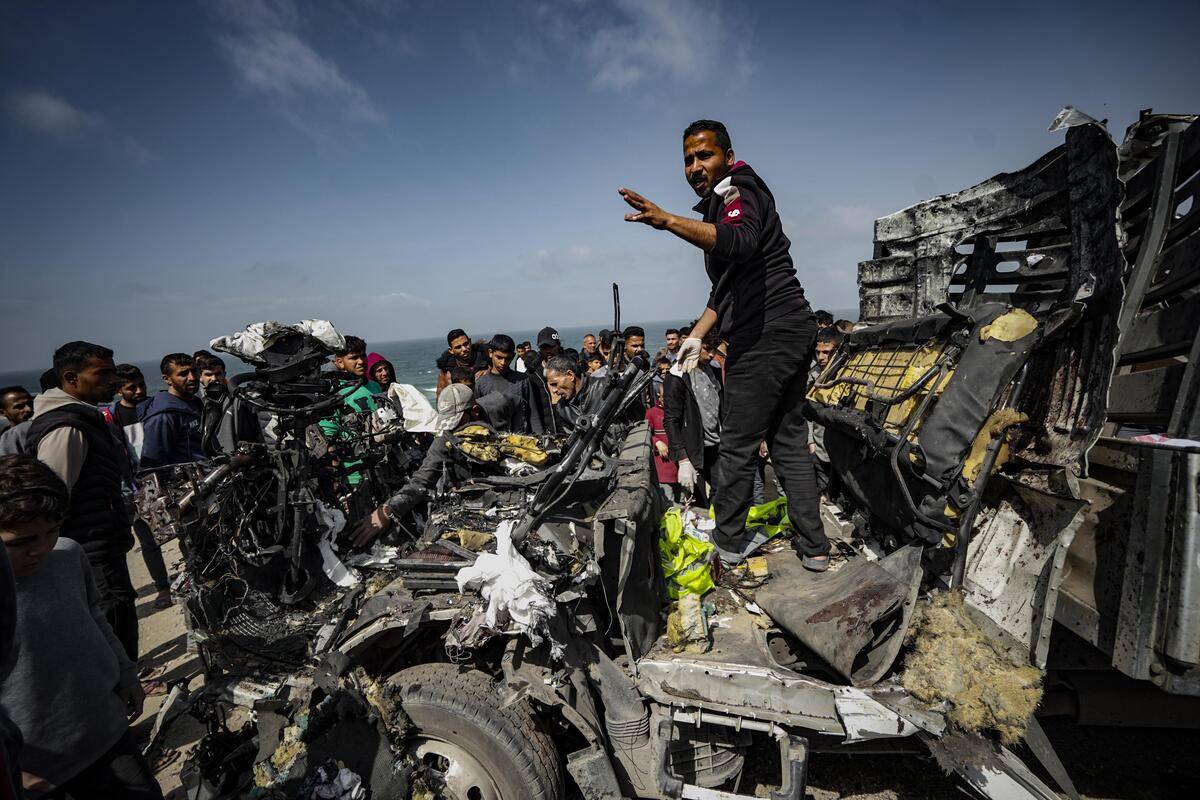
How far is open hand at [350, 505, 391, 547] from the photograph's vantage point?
151 inches

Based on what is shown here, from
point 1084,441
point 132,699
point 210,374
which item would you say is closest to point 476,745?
point 132,699

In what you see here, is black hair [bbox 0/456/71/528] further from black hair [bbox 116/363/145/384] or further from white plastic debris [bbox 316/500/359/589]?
black hair [bbox 116/363/145/384]

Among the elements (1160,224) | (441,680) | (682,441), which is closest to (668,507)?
(682,441)

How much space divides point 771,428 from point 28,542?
12.3ft

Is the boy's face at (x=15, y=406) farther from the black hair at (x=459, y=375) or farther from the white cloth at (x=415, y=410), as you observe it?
the black hair at (x=459, y=375)

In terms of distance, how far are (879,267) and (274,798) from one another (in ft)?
18.1

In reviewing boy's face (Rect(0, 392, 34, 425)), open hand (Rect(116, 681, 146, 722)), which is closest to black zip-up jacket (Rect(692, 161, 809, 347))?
open hand (Rect(116, 681, 146, 722))

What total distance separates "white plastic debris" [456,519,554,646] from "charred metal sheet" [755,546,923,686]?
126 centimetres

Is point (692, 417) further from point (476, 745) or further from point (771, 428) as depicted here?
point (476, 745)

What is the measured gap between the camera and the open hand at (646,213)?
2135mm

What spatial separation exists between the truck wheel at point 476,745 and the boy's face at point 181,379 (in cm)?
528

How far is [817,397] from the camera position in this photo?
422 cm

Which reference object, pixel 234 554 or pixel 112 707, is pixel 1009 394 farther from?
pixel 234 554

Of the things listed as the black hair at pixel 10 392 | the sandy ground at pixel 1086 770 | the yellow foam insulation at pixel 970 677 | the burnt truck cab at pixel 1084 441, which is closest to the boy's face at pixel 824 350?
the burnt truck cab at pixel 1084 441
